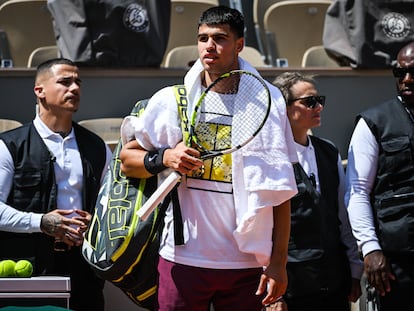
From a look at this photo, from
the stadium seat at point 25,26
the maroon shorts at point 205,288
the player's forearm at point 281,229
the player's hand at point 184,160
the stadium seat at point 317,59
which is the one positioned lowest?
the maroon shorts at point 205,288

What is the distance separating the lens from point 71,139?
553cm

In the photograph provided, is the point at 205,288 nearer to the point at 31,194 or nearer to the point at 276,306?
the point at 276,306

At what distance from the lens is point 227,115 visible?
3.88 meters

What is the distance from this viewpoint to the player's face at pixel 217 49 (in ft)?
12.8

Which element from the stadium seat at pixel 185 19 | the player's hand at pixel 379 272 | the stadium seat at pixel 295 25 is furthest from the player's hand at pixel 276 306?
the stadium seat at pixel 185 19

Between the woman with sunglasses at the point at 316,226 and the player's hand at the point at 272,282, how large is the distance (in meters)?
0.87

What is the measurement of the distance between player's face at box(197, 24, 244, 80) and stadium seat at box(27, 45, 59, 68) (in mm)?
3711

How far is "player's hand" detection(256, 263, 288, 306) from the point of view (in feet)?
12.5

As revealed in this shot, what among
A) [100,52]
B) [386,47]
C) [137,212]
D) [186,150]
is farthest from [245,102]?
[386,47]

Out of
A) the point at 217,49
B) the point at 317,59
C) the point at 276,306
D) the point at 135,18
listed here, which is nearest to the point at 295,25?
the point at 317,59

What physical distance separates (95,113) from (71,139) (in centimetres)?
160

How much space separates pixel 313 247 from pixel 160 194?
149 cm

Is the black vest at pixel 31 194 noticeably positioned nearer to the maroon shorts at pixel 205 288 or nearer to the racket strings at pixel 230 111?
the maroon shorts at pixel 205 288

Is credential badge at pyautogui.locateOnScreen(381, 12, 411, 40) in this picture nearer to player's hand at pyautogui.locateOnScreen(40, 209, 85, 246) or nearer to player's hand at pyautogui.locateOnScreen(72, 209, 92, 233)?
player's hand at pyautogui.locateOnScreen(72, 209, 92, 233)
